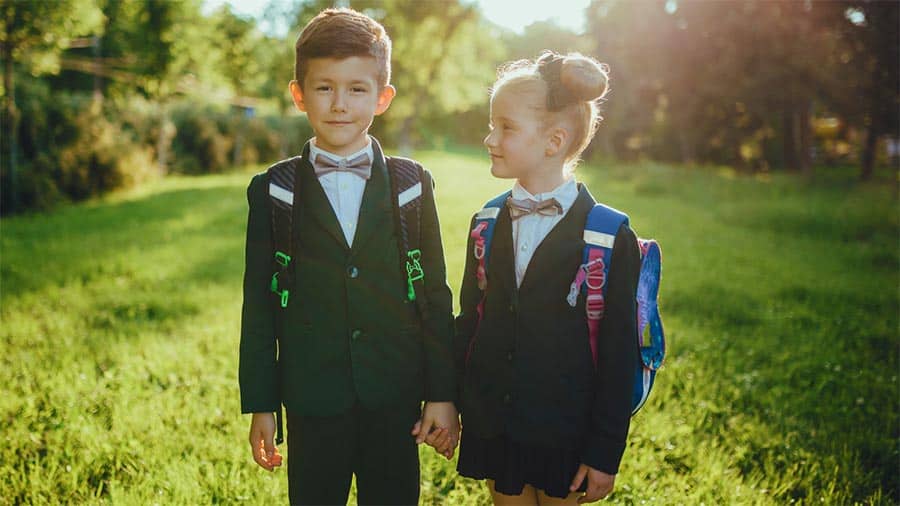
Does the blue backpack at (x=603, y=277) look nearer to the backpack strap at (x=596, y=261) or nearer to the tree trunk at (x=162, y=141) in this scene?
the backpack strap at (x=596, y=261)

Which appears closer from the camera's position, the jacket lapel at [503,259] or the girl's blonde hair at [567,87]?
the girl's blonde hair at [567,87]

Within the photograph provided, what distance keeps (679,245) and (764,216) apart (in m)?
4.20

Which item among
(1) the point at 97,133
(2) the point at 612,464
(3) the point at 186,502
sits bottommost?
(3) the point at 186,502

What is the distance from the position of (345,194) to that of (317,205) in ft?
0.33

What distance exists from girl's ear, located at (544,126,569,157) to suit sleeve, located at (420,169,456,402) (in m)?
0.42

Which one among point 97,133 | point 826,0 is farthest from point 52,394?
point 826,0

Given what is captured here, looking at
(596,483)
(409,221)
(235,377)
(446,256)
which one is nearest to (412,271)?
(409,221)

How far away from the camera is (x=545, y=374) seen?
6.81ft

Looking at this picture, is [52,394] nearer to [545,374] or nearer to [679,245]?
[545,374]

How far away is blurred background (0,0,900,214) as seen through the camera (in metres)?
12.8

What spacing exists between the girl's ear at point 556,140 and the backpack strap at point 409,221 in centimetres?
44

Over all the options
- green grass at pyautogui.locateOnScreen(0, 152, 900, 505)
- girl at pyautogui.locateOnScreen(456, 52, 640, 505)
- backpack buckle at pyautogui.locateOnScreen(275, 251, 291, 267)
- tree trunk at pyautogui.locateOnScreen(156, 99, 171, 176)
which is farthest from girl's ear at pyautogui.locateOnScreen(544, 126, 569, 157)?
tree trunk at pyautogui.locateOnScreen(156, 99, 171, 176)

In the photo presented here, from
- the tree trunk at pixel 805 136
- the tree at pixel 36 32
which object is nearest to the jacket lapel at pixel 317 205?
the tree at pixel 36 32

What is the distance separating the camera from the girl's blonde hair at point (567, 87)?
6.52ft
